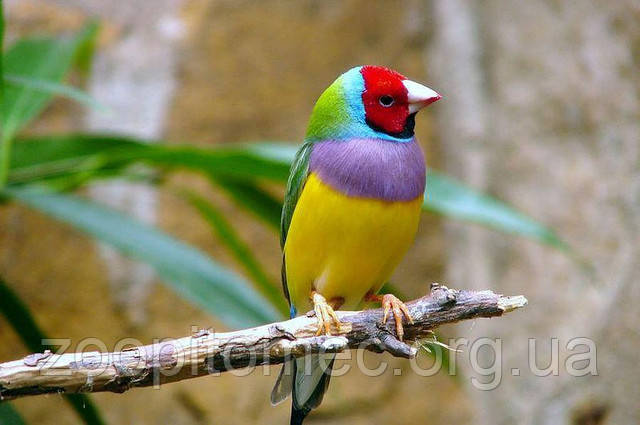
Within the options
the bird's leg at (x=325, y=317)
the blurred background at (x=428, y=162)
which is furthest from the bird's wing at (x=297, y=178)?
the blurred background at (x=428, y=162)

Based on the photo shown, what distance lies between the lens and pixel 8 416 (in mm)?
1598

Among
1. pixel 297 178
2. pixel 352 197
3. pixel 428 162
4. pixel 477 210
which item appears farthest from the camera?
pixel 428 162

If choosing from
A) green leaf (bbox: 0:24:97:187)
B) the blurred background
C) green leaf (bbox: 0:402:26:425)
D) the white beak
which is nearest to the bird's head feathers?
the white beak

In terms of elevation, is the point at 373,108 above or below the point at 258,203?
above

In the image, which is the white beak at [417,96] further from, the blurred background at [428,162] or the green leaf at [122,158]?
the blurred background at [428,162]

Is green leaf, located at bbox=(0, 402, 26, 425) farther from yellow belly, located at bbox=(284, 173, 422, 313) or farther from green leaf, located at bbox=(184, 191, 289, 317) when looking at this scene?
green leaf, located at bbox=(184, 191, 289, 317)

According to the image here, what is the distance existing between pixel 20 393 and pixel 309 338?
47cm

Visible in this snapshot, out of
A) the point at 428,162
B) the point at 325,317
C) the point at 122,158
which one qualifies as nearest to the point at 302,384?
the point at 325,317

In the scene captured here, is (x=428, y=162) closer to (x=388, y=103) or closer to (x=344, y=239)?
(x=388, y=103)

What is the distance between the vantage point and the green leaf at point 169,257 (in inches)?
81.4

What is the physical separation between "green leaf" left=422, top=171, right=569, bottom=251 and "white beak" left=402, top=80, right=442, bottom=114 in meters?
0.48

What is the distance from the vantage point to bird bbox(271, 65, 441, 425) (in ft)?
5.24

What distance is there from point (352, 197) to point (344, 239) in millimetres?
87

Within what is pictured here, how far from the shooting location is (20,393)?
1.28 m
